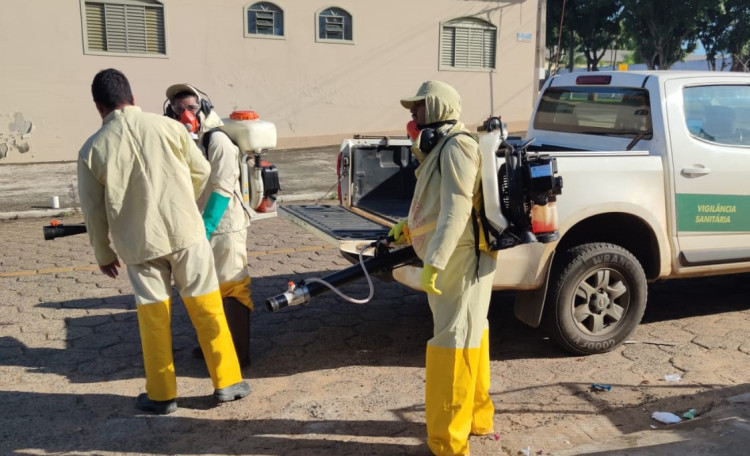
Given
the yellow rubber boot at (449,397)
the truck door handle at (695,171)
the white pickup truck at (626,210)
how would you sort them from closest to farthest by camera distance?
the yellow rubber boot at (449,397)
the white pickup truck at (626,210)
the truck door handle at (695,171)

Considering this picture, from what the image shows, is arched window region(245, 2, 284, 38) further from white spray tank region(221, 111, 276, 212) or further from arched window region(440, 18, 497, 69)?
white spray tank region(221, 111, 276, 212)

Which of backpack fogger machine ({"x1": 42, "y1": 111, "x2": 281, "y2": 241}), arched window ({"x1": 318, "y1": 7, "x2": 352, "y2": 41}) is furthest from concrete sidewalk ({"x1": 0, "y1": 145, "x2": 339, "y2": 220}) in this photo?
backpack fogger machine ({"x1": 42, "y1": 111, "x2": 281, "y2": 241})

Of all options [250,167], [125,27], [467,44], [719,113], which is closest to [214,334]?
[250,167]

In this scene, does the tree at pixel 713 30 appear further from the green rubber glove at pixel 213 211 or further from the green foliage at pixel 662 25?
the green rubber glove at pixel 213 211

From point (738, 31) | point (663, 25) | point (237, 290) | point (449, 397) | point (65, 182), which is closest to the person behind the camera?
point (449, 397)

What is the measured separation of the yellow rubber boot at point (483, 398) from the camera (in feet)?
12.1

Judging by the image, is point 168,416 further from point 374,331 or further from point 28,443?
point 374,331

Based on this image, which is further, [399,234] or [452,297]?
[399,234]

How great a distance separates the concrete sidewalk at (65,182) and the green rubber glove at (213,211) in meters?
4.76

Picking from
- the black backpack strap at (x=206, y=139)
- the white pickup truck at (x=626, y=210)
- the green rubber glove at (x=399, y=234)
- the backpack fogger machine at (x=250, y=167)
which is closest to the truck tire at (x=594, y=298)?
the white pickup truck at (x=626, y=210)

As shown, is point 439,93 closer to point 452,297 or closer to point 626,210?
point 452,297

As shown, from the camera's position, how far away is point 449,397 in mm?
3439

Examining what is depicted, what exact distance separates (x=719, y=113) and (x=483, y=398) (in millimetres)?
3018

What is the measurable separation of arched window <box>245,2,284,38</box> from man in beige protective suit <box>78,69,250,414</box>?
13037mm
